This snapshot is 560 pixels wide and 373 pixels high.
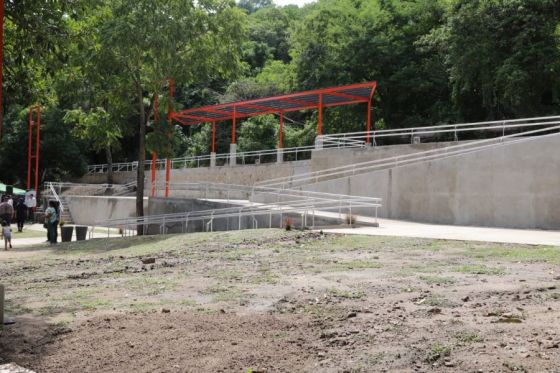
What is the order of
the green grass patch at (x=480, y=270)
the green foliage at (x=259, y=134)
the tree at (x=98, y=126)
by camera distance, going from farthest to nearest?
the green foliage at (x=259, y=134) → the tree at (x=98, y=126) → the green grass patch at (x=480, y=270)

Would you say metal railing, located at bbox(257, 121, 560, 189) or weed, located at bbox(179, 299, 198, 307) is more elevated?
metal railing, located at bbox(257, 121, 560, 189)

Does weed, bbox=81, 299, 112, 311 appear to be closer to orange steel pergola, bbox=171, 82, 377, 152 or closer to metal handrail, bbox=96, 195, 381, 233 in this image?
metal handrail, bbox=96, 195, 381, 233

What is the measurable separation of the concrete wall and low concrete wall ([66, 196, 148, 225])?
15084mm

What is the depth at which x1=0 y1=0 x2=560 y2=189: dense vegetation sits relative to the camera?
14211mm

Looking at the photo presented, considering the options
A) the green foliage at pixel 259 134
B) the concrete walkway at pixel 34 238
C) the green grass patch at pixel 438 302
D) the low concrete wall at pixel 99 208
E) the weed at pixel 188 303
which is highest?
the green foliage at pixel 259 134

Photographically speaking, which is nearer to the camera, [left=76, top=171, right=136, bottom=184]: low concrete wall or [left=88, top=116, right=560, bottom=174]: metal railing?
[left=88, top=116, right=560, bottom=174]: metal railing

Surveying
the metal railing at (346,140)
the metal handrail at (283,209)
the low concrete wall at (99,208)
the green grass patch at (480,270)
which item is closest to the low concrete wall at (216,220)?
the metal handrail at (283,209)

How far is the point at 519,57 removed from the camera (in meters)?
29.0

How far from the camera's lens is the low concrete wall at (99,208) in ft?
112

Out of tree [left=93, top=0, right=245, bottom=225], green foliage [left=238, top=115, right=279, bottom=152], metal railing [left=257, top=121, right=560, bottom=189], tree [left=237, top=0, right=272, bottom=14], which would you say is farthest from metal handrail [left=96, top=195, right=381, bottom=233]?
tree [left=237, top=0, right=272, bottom=14]

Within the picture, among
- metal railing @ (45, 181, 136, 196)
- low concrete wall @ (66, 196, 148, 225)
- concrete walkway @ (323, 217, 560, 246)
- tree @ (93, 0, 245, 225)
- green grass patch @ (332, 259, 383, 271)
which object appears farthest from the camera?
metal railing @ (45, 181, 136, 196)

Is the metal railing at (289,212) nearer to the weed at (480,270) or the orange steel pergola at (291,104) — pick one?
the orange steel pergola at (291,104)

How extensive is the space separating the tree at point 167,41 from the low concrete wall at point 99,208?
6.63 metres

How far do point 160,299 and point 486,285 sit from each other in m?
4.17
